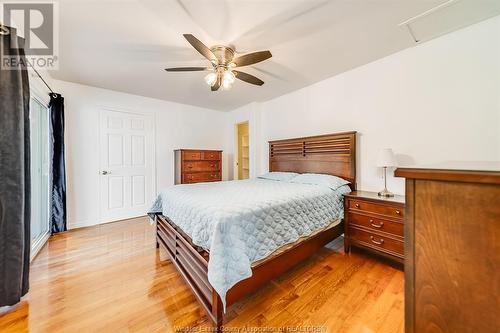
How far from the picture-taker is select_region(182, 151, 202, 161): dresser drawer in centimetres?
424

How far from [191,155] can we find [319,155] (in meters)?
2.63

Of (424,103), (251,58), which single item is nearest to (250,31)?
(251,58)

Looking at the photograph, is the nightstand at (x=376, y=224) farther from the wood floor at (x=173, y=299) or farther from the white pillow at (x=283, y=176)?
the white pillow at (x=283, y=176)

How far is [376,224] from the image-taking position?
2.24 metres

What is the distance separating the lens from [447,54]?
2143 millimetres

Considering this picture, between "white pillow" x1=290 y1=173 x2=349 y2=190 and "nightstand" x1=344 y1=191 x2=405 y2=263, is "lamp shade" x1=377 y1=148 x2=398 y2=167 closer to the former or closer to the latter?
"nightstand" x1=344 y1=191 x2=405 y2=263

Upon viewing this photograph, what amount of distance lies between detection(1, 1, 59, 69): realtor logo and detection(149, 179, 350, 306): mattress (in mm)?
1833

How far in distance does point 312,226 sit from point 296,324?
0.88m

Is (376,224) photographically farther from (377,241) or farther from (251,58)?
(251,58)

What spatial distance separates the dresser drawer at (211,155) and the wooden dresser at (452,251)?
4.17m

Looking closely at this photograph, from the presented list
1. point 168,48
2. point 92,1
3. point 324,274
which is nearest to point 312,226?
point 324,274

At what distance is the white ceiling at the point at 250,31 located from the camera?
5.68 feet

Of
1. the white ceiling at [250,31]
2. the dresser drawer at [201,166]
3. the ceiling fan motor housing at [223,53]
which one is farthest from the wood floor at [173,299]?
the white ceiling at [250,31]

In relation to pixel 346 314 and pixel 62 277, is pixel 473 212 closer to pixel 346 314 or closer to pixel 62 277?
pixel 346 314
